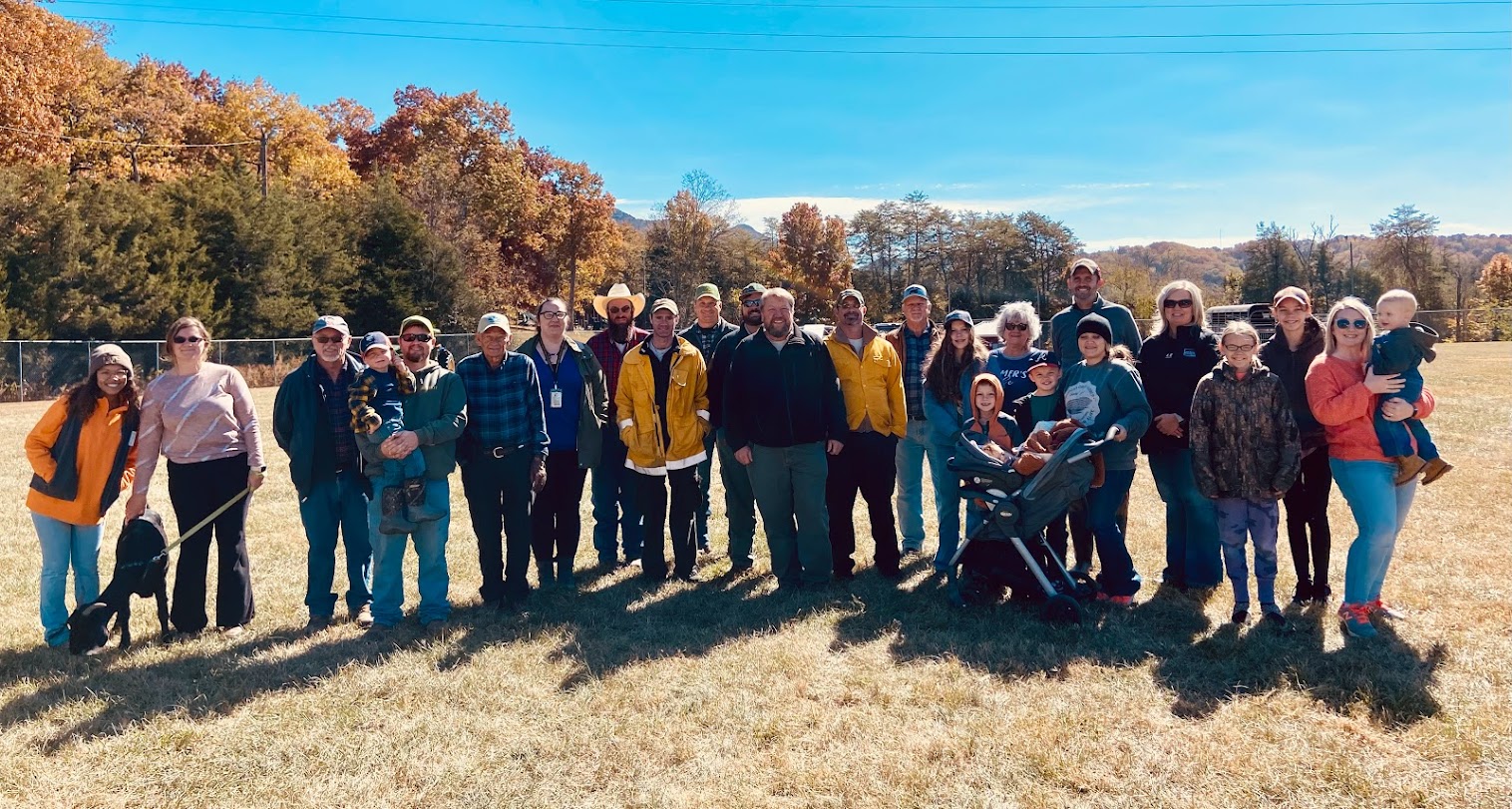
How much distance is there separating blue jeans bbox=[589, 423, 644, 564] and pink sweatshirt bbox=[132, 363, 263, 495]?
219cm

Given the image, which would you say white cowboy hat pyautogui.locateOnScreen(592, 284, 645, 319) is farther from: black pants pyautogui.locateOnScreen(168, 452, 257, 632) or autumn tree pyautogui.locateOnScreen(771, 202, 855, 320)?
autumn tree pyautogui.locateOnScreen(771, 202, 855, 320)

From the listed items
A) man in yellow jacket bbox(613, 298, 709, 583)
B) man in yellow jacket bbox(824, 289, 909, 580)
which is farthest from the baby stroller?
man in yellow jacket bbox(613, 298, 709, 583)

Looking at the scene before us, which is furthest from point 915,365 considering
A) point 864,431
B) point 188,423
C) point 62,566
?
point 62,566

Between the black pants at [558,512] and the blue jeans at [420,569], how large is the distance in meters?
0.79

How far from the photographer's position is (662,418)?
5512 millimetres

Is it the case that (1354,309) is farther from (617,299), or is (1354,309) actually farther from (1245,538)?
(617,299)

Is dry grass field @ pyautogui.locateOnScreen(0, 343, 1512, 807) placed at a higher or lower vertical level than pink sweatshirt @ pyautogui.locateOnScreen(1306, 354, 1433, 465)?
lower

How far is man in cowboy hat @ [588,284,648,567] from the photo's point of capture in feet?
19.5

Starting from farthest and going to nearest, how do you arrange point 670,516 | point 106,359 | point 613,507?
point 613,507 → point 670,516 → point 106,359

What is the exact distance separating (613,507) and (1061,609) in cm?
314

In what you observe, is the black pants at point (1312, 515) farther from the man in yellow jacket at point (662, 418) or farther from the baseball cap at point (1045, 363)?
the man in yellow jacket at point (662, 418)

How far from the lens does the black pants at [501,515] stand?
198 inches

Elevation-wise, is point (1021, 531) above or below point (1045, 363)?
below

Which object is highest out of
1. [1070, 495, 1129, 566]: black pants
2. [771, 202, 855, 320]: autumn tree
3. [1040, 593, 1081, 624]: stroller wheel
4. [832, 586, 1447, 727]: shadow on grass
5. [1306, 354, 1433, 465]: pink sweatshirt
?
[771, 202, 855, 320]: autumn tree
